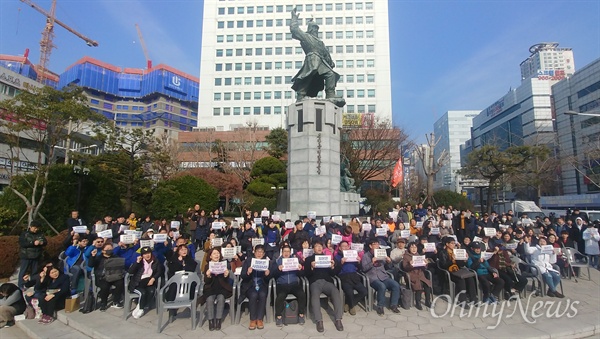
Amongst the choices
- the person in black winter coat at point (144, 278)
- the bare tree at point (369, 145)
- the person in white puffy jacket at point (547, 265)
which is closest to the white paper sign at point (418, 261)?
the person in white puffy jacket at point (547, 265)

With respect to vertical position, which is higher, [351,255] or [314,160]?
[314,160]

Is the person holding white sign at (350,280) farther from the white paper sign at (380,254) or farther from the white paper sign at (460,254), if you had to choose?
the white paper sign at (460,254)

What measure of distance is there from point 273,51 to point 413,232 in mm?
63642

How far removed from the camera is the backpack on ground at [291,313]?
6.12m

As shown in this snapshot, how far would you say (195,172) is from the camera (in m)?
34.7

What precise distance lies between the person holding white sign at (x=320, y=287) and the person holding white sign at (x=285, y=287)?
0.75 ft

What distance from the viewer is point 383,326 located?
598 cm

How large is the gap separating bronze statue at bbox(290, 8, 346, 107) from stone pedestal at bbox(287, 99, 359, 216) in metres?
1.72

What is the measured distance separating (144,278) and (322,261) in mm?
3936

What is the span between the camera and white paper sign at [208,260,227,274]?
626 centimetres

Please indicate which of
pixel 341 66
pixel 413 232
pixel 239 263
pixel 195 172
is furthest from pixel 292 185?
pixel 341 66

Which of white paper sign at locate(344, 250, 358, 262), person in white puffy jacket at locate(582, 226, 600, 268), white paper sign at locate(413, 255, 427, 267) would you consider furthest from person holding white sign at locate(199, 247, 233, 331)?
person in white puffy jacket at locate(582, 226, 600, 268)

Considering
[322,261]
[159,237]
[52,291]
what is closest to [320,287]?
[322,261]

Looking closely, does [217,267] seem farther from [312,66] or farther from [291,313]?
[312,66]
